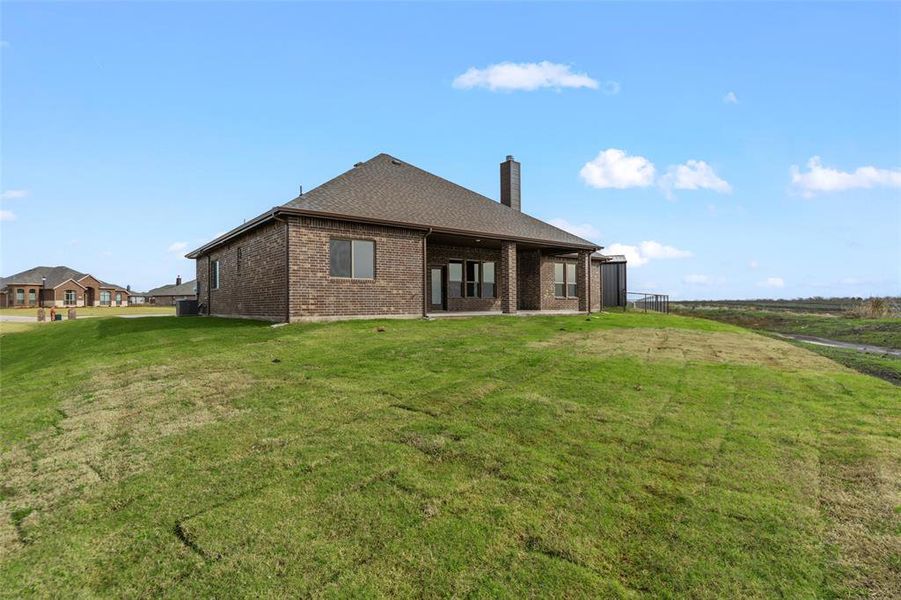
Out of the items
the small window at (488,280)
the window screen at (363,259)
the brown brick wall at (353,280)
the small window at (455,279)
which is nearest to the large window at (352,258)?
the window screen at (363,259)

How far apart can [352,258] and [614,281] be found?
72.2 feet

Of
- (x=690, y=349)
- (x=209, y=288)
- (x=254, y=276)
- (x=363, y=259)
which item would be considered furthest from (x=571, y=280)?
(x=209, y=288)

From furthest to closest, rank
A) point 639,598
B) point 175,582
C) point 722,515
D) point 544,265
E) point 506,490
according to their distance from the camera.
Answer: point 544,265 → point 506,490 → point 722,515 → point 175,582 → point 639,598

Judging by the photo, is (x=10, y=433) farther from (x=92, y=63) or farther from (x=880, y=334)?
(x=880, y=334)

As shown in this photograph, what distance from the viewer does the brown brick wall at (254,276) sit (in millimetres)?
14531

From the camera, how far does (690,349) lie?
34.3 feet

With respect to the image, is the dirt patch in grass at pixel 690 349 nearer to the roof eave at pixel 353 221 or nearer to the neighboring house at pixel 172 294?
the roof eave at pixel 353 221

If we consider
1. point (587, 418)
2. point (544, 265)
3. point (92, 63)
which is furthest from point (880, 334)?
point (92, 63)

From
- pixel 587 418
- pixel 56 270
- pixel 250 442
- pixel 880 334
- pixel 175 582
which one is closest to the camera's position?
pixel 175 582

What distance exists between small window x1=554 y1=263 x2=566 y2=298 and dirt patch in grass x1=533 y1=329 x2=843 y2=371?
11145 millimetres

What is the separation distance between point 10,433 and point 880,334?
2749 centimetres

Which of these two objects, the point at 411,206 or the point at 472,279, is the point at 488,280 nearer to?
the point at 472,279

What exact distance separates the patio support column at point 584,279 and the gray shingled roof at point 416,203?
88 cm

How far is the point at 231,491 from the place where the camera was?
3.73m
